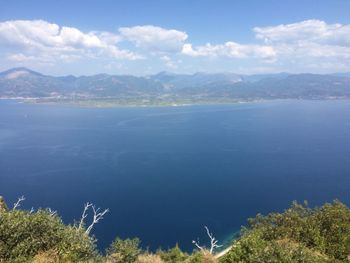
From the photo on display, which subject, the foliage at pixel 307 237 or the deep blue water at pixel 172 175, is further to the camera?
the deep blue water at pixel 172 175

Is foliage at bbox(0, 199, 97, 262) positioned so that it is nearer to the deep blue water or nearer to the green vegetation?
the green vegetation

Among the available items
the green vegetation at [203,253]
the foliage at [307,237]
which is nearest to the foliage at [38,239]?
the green vegetation at [203,253]

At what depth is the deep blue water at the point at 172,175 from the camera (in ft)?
221

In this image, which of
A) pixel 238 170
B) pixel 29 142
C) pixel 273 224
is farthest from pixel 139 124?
pixel 273 224

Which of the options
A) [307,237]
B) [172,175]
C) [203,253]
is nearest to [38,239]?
[203,253]

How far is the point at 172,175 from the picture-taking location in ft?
306

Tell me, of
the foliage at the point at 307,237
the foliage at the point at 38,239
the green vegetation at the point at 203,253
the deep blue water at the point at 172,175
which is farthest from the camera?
the deep blue water at the point at 172,175

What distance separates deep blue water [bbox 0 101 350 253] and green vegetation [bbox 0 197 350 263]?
3465cm

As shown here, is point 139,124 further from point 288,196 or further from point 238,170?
point 288,196

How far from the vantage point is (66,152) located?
12162 centimetres

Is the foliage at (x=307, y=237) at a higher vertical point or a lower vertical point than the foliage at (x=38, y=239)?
lower

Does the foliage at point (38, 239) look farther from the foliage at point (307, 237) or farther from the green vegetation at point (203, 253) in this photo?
the foliage at point (307, 237)

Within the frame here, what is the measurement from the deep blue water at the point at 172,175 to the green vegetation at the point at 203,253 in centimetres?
3465

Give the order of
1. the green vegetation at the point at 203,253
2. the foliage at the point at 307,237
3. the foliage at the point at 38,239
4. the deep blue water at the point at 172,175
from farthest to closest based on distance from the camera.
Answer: the deep blue water at the point at 172,175 < the foliage at the point at 307,237 < the foliage at the point at 38,239 < the green vegetation at the point at 203,253
